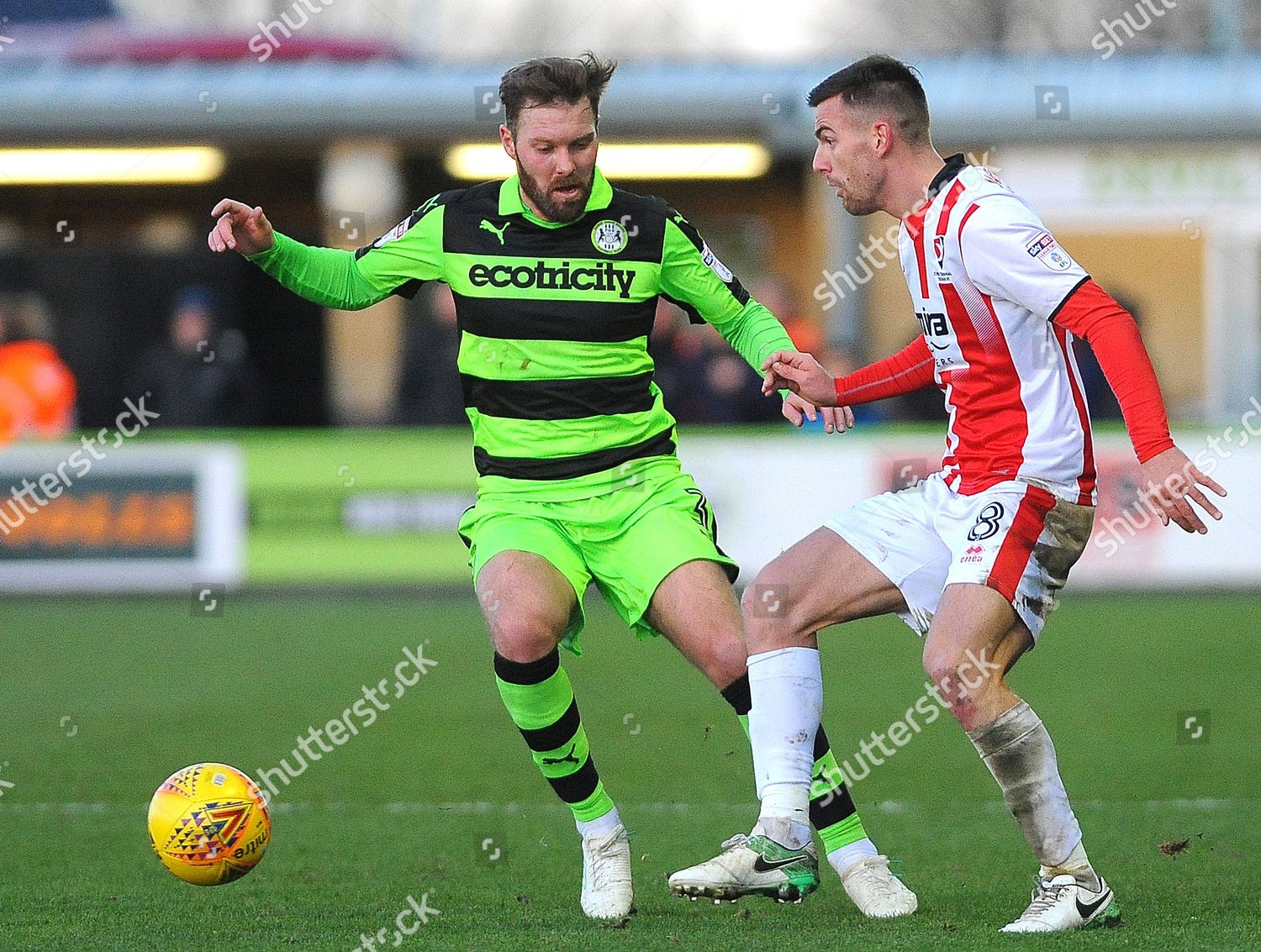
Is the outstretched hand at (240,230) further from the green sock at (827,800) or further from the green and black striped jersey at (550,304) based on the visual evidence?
the green sock at (827,800)

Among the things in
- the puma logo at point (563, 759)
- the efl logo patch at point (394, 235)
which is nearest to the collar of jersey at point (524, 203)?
the efl logo patch at point (394, 235)

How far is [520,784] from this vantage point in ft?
24.5

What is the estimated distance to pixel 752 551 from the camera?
45.5 ft

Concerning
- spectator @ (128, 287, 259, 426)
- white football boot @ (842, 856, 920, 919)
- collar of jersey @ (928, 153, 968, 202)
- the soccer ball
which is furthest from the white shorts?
spectator @ (128, 287, 259, 426)

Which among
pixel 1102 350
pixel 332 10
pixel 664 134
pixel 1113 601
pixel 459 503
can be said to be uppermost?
pixel 332 10

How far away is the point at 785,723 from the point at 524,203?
171 centimetres

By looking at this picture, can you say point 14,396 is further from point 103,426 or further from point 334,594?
point 334,594

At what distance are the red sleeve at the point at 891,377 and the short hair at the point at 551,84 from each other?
42.7 inches

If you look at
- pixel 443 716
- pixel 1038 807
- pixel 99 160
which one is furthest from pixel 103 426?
pixel 1038 807

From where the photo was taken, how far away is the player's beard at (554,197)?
5.18m

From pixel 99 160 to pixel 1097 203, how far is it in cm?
896

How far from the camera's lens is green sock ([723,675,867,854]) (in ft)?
16.7

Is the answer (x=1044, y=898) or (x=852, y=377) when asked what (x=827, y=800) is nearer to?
(x=1044, y=898)

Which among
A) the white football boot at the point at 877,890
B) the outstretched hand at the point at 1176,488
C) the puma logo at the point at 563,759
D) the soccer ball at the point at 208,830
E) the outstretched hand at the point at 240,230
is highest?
the outstretched hand at the point at 240,230
